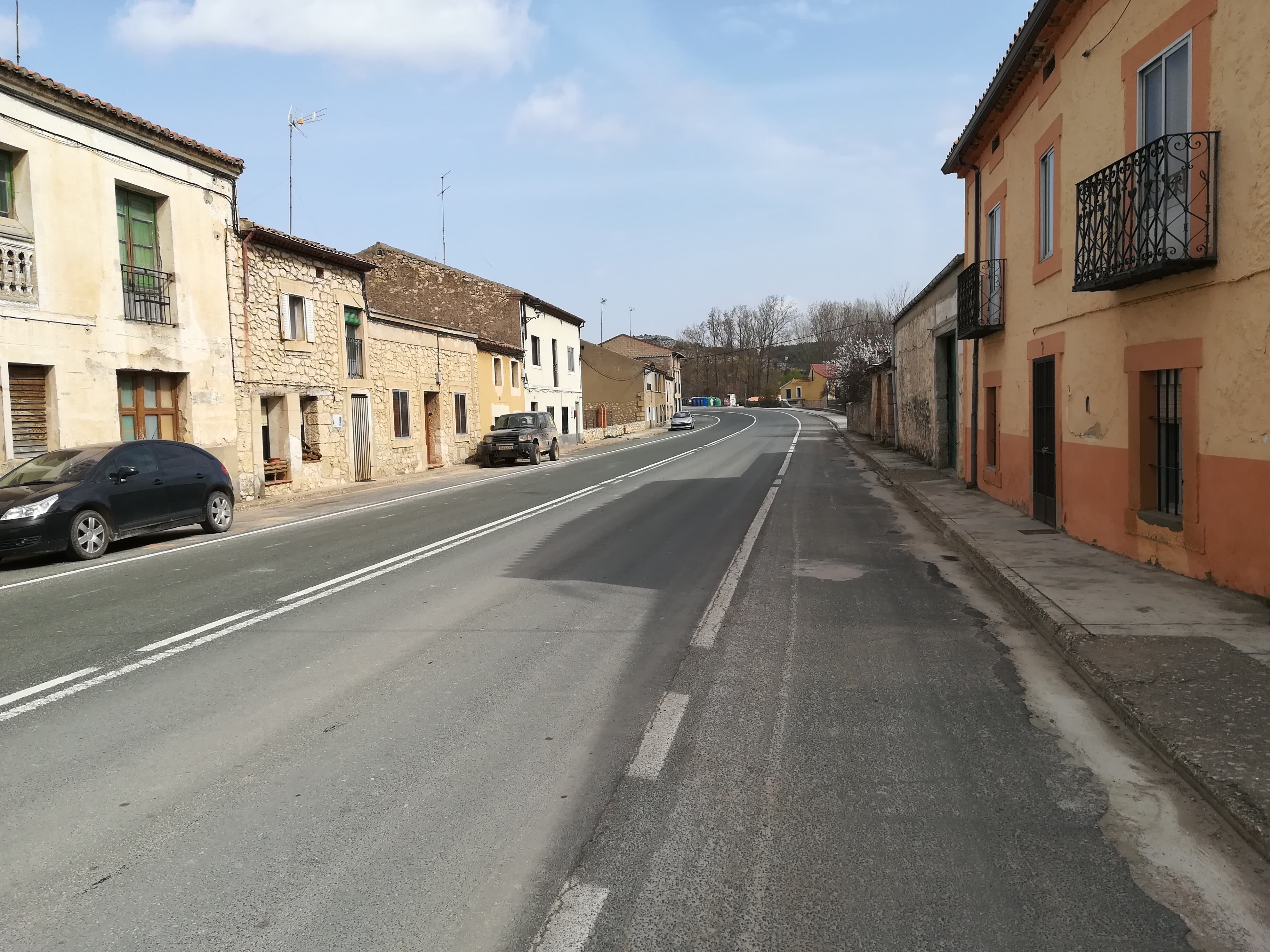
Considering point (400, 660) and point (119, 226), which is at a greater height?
point (119, 226)

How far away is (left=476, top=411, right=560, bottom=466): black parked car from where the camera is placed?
30.6 metres

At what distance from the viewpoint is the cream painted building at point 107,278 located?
1416 centimetres

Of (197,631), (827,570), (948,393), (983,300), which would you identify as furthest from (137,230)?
(948,393)

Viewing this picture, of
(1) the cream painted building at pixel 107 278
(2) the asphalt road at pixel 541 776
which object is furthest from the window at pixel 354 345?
(2) the asphalt road at pixel 541 776

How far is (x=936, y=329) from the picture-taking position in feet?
70.0

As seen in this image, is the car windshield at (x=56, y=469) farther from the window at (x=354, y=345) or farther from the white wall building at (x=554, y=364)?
the white wall building at (x=554, y=364)

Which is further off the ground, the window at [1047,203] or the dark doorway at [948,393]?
the window at [1047,203]

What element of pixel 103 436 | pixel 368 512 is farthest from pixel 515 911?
pixel 103 436

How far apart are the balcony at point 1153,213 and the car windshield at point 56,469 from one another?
39.8 feet

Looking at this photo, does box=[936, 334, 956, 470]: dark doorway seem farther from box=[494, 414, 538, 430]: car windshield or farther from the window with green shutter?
the window with green shutter

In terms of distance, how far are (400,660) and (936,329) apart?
18.2 meters

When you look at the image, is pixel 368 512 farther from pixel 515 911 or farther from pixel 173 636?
pixel 515 911

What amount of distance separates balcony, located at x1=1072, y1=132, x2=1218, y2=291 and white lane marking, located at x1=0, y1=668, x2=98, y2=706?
8920 mm

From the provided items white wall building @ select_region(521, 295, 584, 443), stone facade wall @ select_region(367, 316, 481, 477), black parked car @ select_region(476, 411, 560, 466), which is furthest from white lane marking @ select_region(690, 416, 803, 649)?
white wall building @ select_region(521, 295, 584, 443)
